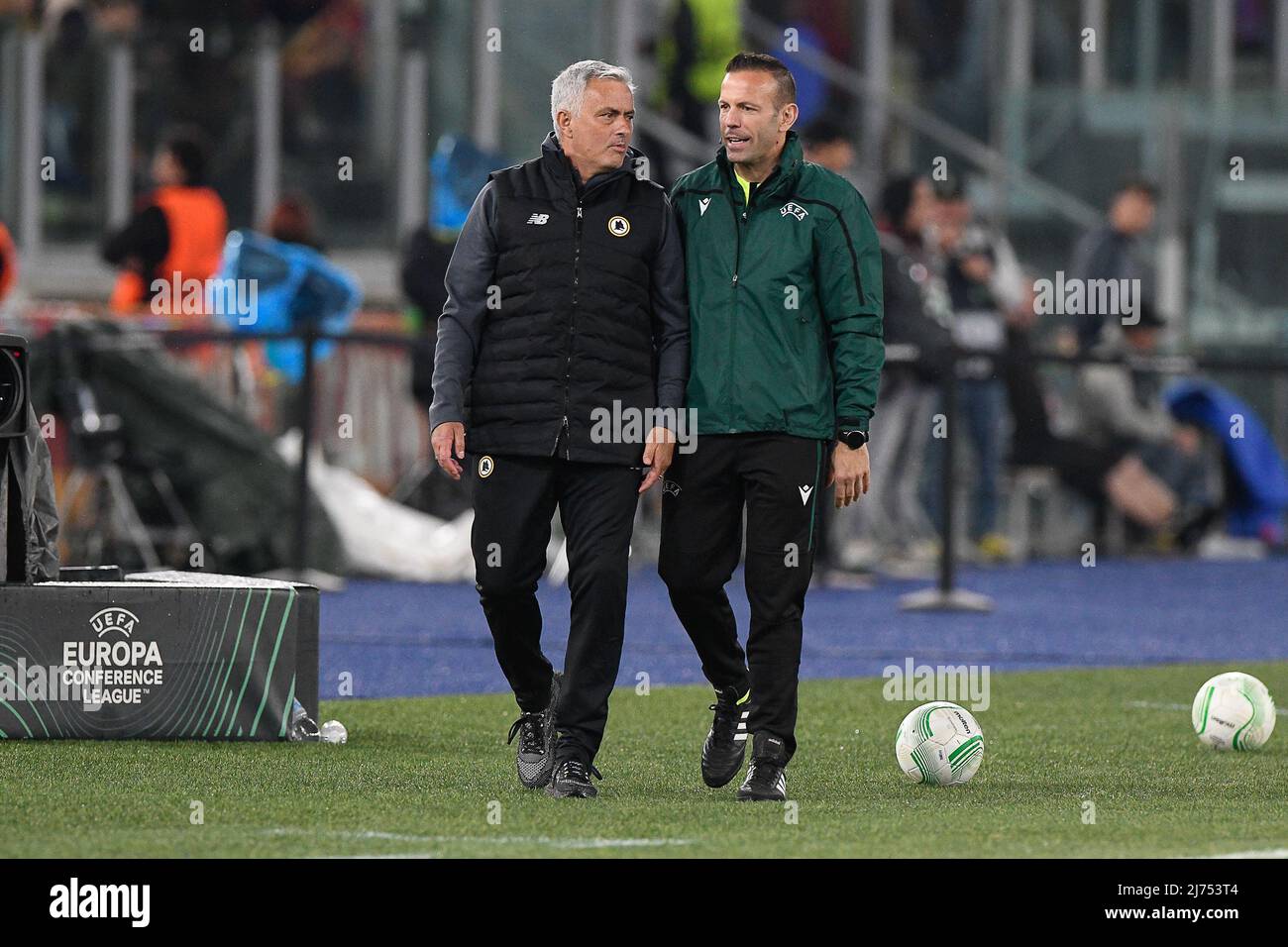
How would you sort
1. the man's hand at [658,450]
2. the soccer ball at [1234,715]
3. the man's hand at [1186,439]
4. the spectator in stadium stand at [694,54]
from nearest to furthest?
the man's hand at [658,450] → the soccer ball at [1234,715] → the spectator in stadium stand at [694,54] → the man's hand at [1186,439]

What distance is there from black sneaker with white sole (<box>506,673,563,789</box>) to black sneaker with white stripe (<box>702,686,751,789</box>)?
443 millimetres

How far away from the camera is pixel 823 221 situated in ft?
23.4

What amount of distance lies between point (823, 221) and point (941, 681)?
3744 millimetres

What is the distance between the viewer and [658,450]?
7.02 m

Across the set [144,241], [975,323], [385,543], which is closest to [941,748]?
[385,543]

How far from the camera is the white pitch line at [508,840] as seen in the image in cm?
613

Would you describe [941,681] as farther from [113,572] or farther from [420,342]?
Answer: [420,342]

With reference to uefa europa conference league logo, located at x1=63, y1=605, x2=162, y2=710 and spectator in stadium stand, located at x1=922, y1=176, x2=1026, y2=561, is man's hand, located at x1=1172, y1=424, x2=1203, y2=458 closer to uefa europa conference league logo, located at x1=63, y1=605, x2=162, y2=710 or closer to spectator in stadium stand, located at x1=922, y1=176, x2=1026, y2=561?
spectator in stadium stand, located at x1=922, y1=176, x2=1026, y2=561

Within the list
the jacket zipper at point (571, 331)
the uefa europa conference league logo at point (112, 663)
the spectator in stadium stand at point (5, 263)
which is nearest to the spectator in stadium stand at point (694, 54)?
the spectator in stadium stand at point (5, 263)

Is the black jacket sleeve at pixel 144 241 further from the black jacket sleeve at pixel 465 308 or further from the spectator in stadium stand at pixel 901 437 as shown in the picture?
the black jacket sleeve at pixel 465 308

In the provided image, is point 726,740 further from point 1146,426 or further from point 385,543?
point 1146,426

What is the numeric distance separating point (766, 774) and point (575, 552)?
80 cm

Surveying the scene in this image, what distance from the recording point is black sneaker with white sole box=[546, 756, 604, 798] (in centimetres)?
703
